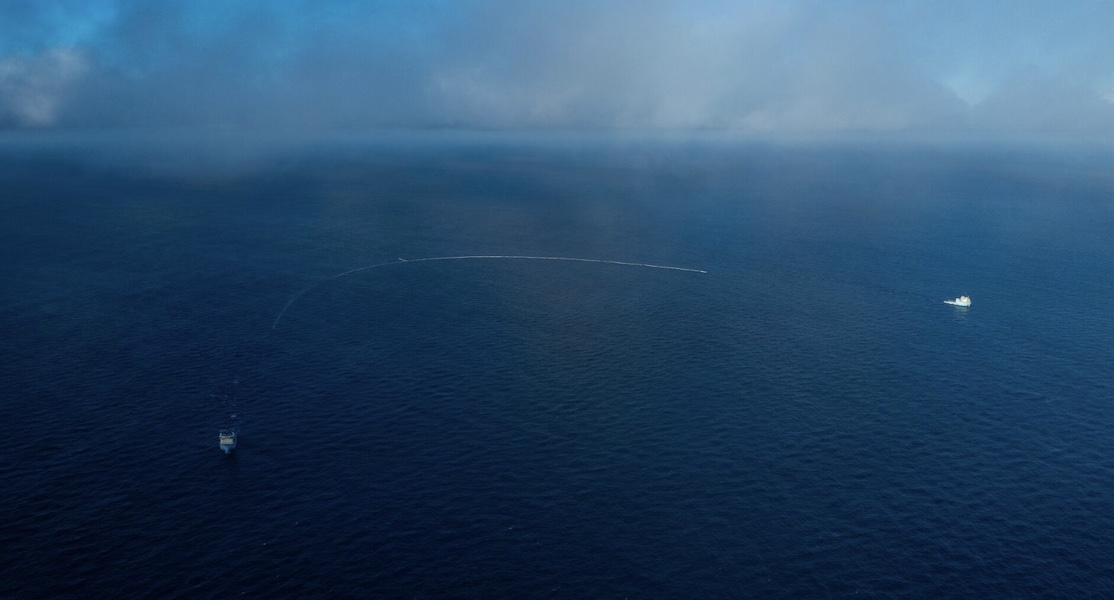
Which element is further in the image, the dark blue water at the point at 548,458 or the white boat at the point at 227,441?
the white boat at the point at 227,441

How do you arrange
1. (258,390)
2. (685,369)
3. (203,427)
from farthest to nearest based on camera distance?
(685,369), (258,390), (203,427)

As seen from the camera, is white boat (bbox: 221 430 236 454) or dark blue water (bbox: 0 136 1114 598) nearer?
dark blue water (bbox: 0 136 1114 598)

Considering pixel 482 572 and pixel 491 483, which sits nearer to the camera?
pixel 482 572

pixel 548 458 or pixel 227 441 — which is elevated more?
pixel 227 441

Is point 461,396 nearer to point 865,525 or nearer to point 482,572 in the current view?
point 482,572

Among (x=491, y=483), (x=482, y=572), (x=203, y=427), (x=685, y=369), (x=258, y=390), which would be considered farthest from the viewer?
(x=685, y=369)

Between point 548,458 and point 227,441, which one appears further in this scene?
point 548,458

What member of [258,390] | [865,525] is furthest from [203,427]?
[865,525]

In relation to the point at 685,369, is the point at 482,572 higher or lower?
lower

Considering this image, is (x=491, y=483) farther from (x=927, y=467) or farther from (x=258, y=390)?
(x=927, y=467)

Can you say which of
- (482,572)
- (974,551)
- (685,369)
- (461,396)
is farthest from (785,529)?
(461,396)
